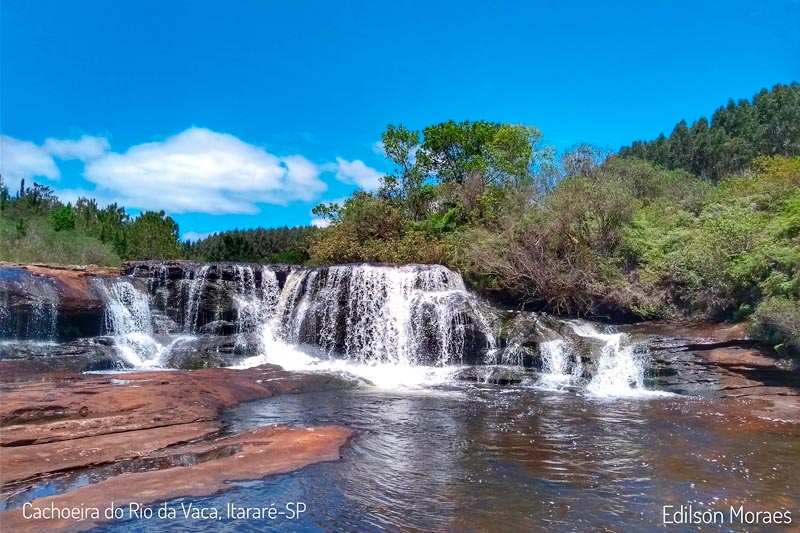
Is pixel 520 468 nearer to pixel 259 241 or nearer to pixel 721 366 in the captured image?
pixel 721 366

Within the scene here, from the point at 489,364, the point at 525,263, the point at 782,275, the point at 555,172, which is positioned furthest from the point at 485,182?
the point at 782,275

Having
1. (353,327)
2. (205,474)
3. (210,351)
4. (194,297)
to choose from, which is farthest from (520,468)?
(194,297)

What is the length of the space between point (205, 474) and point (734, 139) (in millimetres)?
56758

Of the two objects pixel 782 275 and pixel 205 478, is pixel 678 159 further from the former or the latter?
pixel 205 478

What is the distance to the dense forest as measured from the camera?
15406 mm

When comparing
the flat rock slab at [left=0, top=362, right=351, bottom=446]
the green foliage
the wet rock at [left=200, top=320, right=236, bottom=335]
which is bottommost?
the flat rock slab at [left=0, top=362, right=351, bottom=446]

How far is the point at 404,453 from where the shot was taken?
26.0ft

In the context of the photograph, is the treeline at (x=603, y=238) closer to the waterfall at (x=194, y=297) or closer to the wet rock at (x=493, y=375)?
the wet rock at (x=493, y=375)

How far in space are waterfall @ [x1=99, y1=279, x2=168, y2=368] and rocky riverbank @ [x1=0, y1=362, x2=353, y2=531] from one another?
480cm

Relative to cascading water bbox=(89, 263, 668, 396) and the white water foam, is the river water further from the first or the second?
cascading water bbox=(89, 263, 668, 396)

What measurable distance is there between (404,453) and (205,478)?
2768mm

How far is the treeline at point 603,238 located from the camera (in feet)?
48.4

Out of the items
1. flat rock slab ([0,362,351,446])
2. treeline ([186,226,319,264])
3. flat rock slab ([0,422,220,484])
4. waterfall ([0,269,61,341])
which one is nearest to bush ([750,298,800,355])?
flat rock slab ([0,362,351,446])

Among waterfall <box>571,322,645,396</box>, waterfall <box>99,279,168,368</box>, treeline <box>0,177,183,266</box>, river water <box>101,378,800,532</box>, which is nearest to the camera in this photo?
river water <box>101,378,800,532</box>
